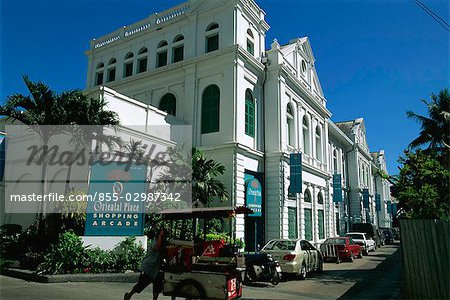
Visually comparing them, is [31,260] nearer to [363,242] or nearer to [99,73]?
[99,73]

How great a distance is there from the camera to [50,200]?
16.5 meters

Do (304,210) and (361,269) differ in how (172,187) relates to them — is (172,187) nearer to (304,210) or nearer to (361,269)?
(361,269)

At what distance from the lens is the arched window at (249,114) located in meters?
23.0

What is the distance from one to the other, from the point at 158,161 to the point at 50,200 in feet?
18.3

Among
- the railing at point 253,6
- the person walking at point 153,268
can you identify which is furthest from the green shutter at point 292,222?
the person walking at point 153,268

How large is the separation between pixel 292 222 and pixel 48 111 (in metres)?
16.8

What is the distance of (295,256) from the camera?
13742 millimetres

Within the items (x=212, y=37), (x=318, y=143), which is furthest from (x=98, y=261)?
(x=318, y=143)

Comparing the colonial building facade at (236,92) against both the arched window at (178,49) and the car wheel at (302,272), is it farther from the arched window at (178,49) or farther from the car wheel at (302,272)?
the car wheel at (302,272)

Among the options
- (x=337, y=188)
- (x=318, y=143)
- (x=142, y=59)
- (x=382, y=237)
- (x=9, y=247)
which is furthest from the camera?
(x=382, y=237)

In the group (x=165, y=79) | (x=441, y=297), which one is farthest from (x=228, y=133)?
(x=441, y=297)

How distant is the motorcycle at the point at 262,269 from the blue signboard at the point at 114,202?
4550 millimetres

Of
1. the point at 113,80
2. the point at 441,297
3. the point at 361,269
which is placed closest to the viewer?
the point at 441,297

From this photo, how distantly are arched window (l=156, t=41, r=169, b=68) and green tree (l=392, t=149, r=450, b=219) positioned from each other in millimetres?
18125
